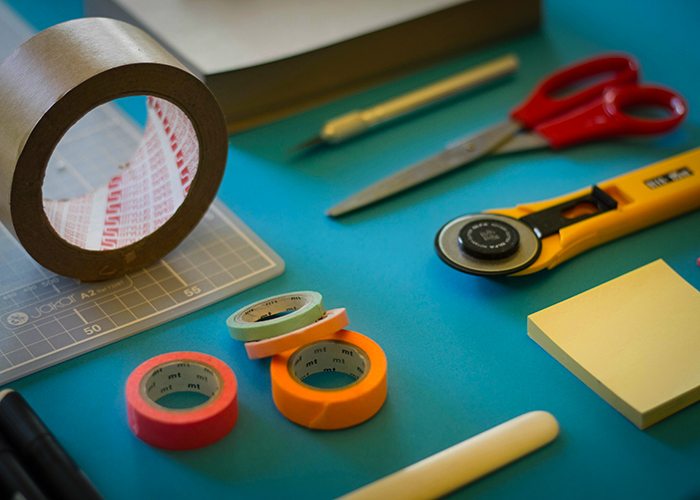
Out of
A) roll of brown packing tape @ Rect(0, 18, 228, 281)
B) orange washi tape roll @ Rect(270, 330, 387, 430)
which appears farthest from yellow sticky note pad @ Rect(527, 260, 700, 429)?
roll of brown packing tape @ Rect(0, 18, 228, 281)

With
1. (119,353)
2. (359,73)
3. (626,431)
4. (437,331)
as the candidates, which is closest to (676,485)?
(626,431)

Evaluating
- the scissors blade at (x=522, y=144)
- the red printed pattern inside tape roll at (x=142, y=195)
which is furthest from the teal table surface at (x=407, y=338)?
the red printed pattern inside tape roll at (x=142, y=195)

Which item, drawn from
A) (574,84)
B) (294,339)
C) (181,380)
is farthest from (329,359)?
(574,84)

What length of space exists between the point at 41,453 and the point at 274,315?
0.31m

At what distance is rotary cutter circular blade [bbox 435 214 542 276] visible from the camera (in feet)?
2.83

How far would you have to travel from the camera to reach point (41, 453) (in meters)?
0.63

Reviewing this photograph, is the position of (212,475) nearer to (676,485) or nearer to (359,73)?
(676,485)

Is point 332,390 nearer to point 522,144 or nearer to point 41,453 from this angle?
point 41,453

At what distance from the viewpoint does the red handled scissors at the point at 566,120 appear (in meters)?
1.06

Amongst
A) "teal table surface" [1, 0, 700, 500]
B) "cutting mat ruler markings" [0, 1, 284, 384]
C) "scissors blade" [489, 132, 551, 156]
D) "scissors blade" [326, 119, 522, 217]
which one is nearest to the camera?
"teal table surface" [1, 0, 700, 500]

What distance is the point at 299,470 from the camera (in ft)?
2.20

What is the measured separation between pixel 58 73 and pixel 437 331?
52cm

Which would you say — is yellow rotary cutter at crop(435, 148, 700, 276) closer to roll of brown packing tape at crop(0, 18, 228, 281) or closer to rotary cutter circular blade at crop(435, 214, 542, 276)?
rotary cutter circular blade at crop(435, 214, 542, 276)

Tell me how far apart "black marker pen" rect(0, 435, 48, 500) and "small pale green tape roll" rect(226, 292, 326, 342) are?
0.83ft
